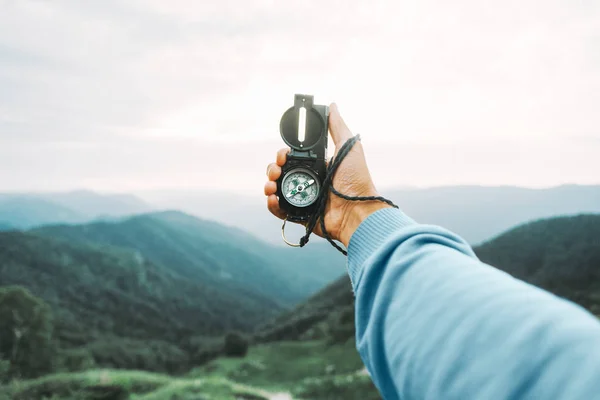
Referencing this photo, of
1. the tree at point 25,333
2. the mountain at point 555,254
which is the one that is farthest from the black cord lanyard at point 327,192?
the mountain at point 555,254

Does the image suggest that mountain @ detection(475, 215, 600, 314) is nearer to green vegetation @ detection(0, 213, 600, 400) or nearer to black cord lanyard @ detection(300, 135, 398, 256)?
green vegetation @ detection(0, 213, 600, 400)

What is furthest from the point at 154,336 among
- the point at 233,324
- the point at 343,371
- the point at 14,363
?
the point at 343,371

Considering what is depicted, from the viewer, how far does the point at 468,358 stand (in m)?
1.03

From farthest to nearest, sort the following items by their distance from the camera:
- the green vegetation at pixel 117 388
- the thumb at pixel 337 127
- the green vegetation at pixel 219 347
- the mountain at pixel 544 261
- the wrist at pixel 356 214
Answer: the mountain at pixel 544 261 < the green vegetation at pixel 219 347 < the green vegetation at pixel 117 388 < the thumb at pixel 337 127 < the wrist at pixel 356 214

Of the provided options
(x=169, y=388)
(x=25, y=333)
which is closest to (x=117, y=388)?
(x=169, y=388)

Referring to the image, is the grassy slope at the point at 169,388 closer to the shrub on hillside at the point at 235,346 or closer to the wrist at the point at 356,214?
the wrist at the point at 356,214

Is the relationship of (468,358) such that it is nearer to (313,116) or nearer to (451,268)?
(451,268)

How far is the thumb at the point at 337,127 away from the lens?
358 cm

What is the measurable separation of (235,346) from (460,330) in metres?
61.8

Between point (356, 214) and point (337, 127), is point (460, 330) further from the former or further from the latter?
point (337, 127)

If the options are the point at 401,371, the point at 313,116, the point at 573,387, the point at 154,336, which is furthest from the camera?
the point at 154,336

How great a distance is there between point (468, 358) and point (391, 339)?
289mm

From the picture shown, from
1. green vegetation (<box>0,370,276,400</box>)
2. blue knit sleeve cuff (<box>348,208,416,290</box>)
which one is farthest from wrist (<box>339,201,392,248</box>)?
green vegetation (<box>0,370,276,400</box>)

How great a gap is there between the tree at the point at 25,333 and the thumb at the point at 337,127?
71.1 metres
